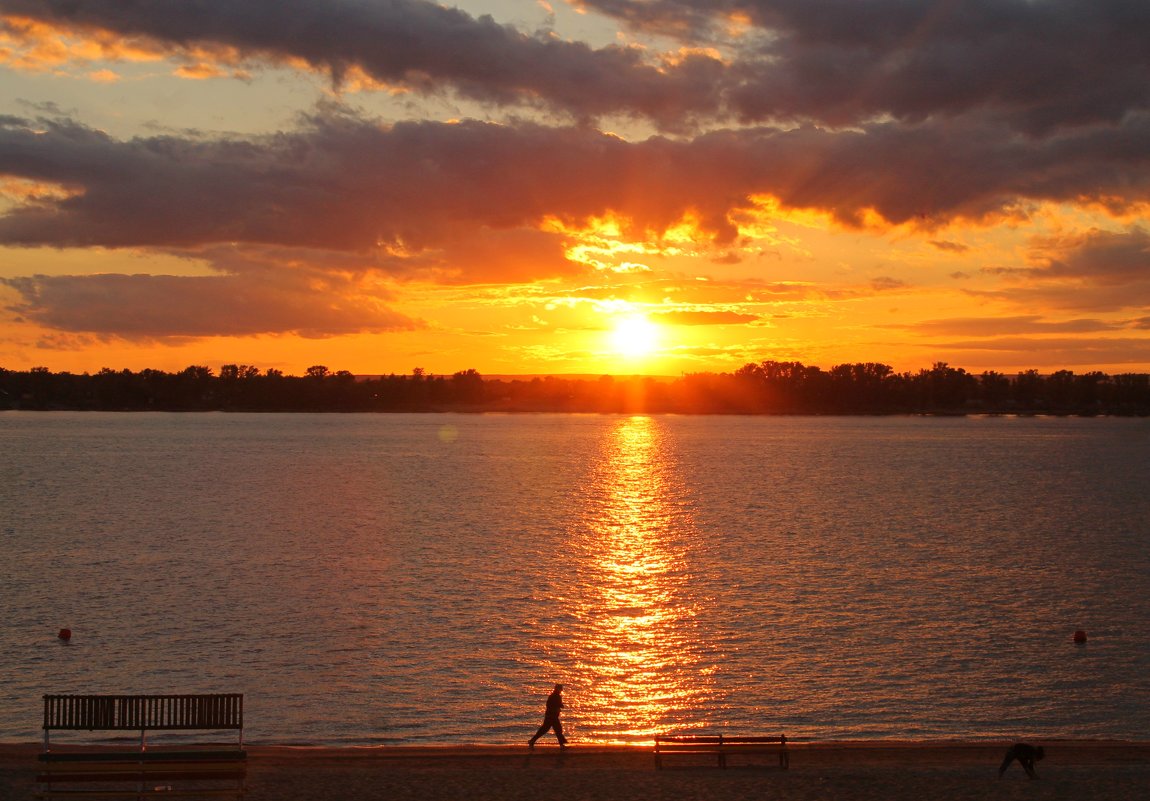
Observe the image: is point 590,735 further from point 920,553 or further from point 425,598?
point 920,553

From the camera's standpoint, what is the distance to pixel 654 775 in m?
21.9

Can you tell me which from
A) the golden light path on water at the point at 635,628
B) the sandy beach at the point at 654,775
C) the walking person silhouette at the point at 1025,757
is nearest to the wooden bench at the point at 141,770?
the sandy beach at the point at 654,775

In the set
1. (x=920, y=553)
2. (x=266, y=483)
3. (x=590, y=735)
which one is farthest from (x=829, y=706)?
(x=266, y=483)

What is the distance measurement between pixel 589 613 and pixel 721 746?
79.7 ft

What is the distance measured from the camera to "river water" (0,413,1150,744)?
103 ft

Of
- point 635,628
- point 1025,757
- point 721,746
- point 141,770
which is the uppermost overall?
point 141,770

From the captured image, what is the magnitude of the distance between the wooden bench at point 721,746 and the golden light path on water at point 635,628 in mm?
5740

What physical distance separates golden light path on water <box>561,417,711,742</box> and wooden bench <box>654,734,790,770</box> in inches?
226

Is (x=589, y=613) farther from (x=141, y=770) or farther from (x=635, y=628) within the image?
(x=141, y=770)

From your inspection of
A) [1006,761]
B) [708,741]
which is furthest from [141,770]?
[1006,761]

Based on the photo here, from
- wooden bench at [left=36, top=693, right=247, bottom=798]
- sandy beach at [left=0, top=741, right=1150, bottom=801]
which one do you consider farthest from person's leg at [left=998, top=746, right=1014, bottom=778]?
wooden bench at [left=36, top=693, right=247, bottom=798]

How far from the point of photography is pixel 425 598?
162ft

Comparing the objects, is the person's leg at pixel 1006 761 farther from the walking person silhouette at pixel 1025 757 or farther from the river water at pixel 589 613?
the river water at pixel 589 613

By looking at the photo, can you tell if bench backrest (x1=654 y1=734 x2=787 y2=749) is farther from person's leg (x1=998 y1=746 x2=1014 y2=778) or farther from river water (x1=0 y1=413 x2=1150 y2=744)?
river water (x1=0 y1=413 x2=1150 y2=744)
